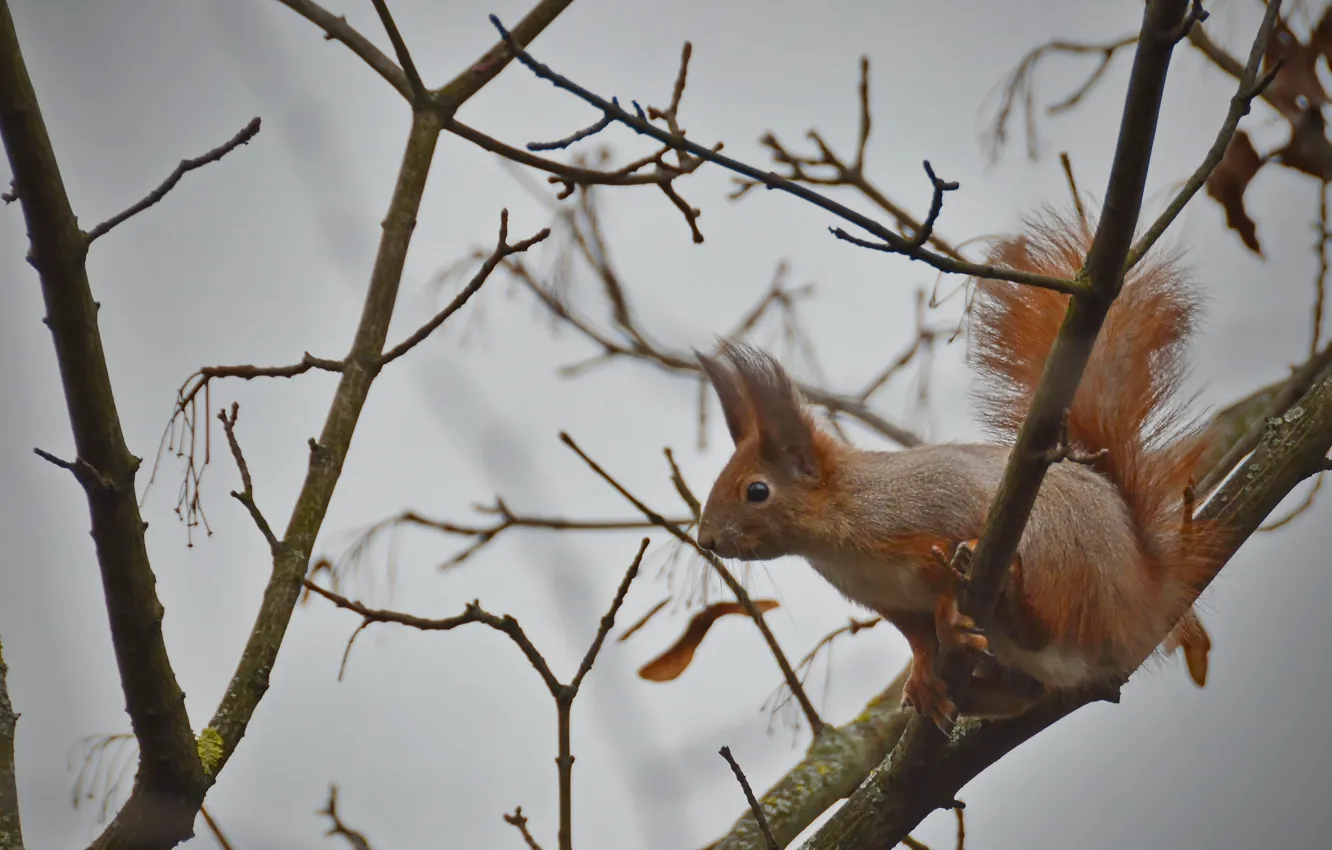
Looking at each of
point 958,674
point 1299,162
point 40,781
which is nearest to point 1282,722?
point 958,674

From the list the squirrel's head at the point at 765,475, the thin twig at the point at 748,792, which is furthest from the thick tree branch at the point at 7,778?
the squirrel's head at the point at 765,475

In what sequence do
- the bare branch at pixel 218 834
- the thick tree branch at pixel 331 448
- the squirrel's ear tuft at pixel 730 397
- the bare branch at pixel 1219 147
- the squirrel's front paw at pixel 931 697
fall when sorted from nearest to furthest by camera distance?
the bare branch at pixel 1219 147
the thick tree branch at pixel 331 448
the bare branch at pixel 218 834
the squirrel's front paw at pixel 931 697
the squirrel's ear tuft at pixel 730 397

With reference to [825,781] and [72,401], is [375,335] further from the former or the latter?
[825,781]

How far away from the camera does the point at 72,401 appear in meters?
1.50

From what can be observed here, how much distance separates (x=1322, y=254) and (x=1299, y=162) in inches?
18.2

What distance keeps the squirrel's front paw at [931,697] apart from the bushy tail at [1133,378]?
1.68ft

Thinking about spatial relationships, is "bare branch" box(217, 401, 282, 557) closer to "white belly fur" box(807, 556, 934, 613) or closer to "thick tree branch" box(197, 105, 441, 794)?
"thick tree branch" box(197, 105, 441, 794)

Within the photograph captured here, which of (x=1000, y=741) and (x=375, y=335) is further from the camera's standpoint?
(x=1000, y=741)

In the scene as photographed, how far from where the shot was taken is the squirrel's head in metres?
2.64

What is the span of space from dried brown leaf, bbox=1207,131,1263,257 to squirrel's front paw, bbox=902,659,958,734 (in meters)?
1.11

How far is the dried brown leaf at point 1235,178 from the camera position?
2.48 m

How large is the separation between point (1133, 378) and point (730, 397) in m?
0.90

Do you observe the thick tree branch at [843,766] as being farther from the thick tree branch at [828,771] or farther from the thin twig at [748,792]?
the thin twig at [748,792]

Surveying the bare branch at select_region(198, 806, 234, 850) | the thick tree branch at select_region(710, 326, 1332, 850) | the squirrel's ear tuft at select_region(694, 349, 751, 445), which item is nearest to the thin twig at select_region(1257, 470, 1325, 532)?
the thick tree branch at select_region(710, 326, 1332, 850)
